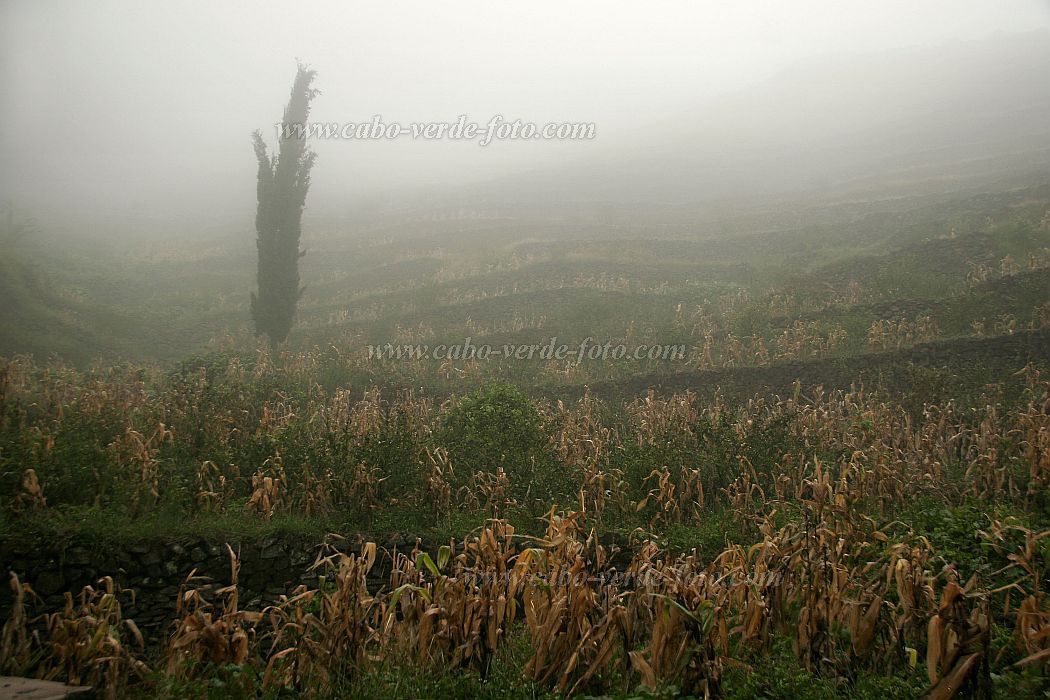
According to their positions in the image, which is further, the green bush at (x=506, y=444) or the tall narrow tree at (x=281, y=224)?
the tall narrow tree at (x=281, y=224)

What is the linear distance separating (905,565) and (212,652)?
15.0ft

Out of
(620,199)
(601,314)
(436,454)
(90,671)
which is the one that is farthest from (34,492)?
(620,199)

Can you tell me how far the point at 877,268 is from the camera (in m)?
18.6

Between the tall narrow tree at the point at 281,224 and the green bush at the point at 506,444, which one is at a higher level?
the tall narrow tree at the point at 281,224

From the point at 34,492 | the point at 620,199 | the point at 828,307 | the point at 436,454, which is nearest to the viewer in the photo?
the point at 34,492

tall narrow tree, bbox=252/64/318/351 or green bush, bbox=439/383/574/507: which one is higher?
tall narrow tree, bbox=252/64/318/351

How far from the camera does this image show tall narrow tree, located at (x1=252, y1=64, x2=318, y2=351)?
19906 mm

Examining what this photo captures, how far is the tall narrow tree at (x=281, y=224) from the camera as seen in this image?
1991cm

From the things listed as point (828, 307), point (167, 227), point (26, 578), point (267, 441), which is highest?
point (167, 227)

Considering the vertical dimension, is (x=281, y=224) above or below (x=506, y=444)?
above

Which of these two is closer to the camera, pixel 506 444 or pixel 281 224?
pixel 506 444

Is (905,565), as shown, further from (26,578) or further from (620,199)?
(620,199)

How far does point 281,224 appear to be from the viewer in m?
20.7

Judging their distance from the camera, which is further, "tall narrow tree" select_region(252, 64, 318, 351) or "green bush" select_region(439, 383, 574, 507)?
"tall narrow tree" select_region(252, 64, 318, 351)
